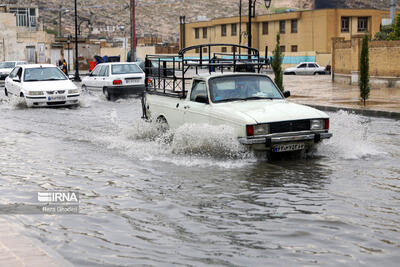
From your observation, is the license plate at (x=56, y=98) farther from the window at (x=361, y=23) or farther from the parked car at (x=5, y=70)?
the window at (x=361, y=23)

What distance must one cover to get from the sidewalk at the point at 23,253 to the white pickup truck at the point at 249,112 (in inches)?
186

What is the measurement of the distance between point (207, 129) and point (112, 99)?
14.9m

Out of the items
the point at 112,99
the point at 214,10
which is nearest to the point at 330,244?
the point at 112,99

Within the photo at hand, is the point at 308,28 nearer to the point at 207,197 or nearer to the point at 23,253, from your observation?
the point at 207,197

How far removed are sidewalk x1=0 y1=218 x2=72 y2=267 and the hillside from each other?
11521 cm

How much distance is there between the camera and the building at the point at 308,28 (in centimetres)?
6756

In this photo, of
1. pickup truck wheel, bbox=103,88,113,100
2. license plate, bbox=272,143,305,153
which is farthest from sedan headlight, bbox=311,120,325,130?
pickup truck wheel, bbox=103,88,113,100

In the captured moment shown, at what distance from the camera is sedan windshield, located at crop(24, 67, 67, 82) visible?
22.0m

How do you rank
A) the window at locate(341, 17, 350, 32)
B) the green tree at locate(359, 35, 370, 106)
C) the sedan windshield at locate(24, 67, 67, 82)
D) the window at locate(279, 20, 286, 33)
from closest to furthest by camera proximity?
the green tree at locate(359, 35, 370, 106) → the sedan windshield at locate(24, 67, 67, 82) → the window at locate(341, 17, 350, 32) → the window at locate(279, 20, 286, 33)

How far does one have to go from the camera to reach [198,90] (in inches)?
445

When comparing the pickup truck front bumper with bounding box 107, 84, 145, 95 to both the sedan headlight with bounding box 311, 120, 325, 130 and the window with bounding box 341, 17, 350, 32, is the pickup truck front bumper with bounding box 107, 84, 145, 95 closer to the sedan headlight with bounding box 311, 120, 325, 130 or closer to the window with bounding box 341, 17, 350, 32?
the sedan headlight with bounding box 311, 120, 325, 130

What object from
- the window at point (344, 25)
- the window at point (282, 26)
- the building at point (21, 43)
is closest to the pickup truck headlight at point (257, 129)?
the building at point (21, 43)

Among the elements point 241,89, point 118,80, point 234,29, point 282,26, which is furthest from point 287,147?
point 234,29

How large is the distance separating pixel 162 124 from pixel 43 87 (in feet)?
32.4
